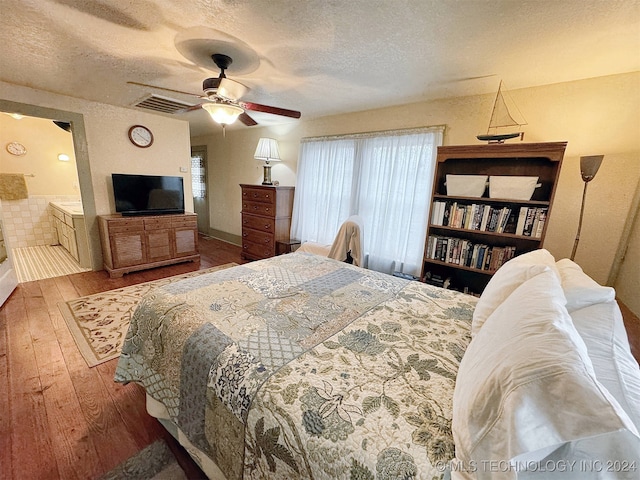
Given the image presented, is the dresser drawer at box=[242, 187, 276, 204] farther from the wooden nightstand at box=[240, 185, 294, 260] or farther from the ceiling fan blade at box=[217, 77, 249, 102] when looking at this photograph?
the ceiling fan blade at box=[217, 77, 249, 102]

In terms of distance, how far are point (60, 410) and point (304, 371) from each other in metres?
1.68

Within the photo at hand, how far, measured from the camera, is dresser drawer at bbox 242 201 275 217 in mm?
3936

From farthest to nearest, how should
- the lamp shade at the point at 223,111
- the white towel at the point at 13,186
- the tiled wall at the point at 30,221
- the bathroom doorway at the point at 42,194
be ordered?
the tiled wall at the point at 30,221
the white towel at the point at 13,186
the bathroom doorway at the point at 42,194
the lamp shade at the point at 223,111

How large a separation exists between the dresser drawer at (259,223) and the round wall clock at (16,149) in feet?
12.9

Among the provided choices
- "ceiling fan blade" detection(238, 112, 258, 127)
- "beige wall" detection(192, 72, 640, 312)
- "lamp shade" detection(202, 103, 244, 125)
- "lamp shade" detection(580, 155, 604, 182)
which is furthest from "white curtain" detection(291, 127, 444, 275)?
"lamp shade" detection(202, 103, 244, 125)

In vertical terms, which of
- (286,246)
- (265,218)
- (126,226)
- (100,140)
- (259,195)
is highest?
(100,140)

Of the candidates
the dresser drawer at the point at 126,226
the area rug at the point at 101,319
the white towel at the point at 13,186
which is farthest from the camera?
the white towel at the point at 13,186

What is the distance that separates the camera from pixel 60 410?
1525 millimetres

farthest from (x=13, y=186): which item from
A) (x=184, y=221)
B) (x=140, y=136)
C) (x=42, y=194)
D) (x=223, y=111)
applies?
(x=223, y=111)

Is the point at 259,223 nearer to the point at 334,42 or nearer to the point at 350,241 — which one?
the point at 350,241

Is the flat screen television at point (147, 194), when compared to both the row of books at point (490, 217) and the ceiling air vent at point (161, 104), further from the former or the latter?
the row of books at point (490, 217)

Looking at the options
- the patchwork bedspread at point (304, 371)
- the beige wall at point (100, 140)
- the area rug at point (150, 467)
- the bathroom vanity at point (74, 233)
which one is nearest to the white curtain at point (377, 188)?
the patchwork bedspread at point (304, 371)

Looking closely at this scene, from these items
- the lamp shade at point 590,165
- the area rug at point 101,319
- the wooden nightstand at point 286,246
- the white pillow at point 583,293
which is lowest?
the area rug at point 101,319

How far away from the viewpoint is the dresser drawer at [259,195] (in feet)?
12.8
